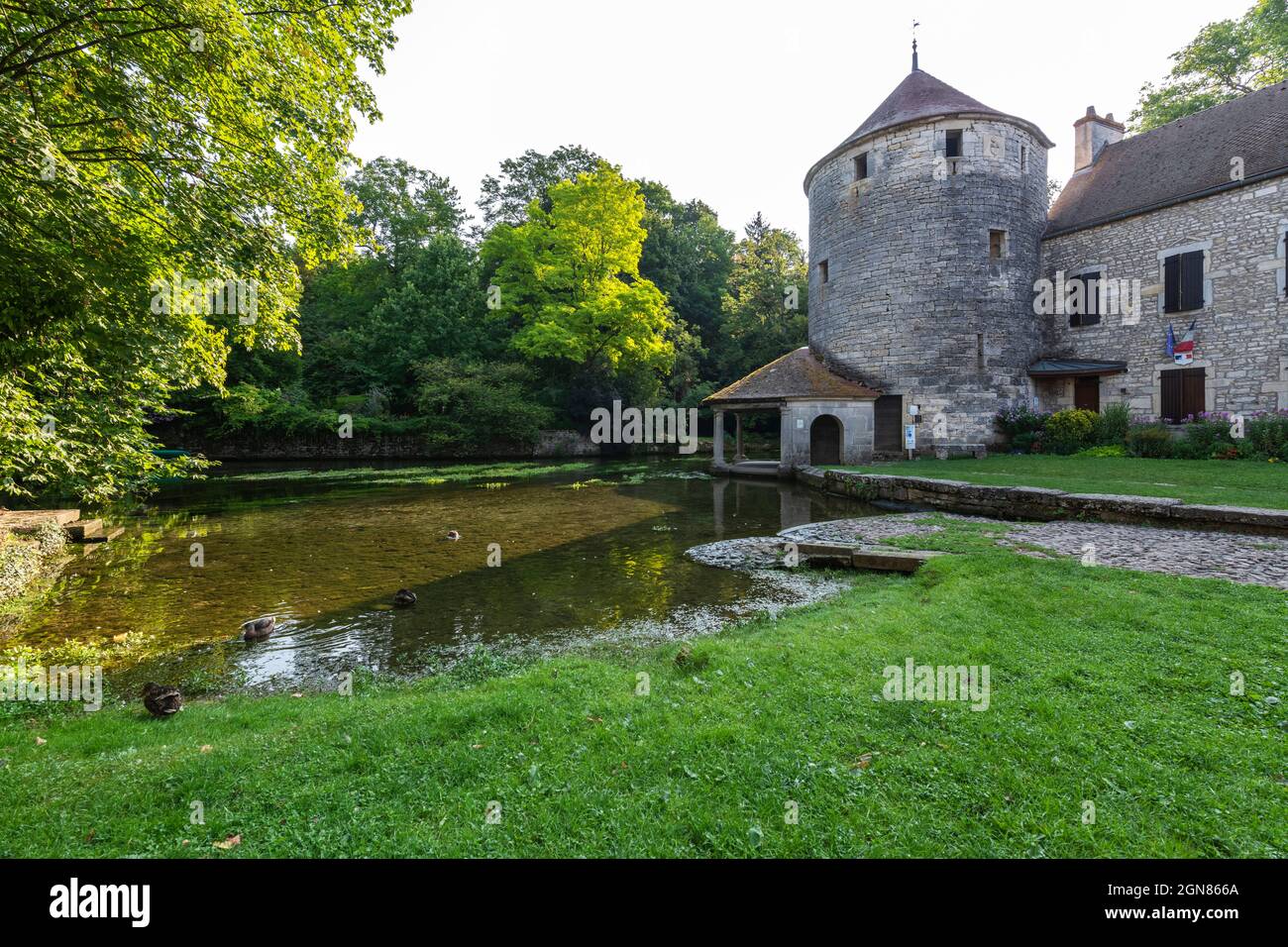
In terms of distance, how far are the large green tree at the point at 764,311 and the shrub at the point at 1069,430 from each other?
54.7ft

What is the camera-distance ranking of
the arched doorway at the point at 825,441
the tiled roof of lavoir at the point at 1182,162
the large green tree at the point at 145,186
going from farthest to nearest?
the arched doorway at the point at 825,441, the tiled roof of lavoir at the point at 1182,162, the large green tree at the point at 145,186

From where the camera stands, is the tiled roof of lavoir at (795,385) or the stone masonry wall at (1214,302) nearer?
the stone masonry wall at (1214,302)

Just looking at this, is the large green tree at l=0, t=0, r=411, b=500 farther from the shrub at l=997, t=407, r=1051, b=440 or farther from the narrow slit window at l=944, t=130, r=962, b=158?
the shrub at l=997, t=407, r=1051, b=440

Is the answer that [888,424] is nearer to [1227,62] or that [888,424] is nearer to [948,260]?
[948,260]

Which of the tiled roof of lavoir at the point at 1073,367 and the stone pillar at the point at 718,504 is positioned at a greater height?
the tiled roof of lavoir at the point at 1073,367

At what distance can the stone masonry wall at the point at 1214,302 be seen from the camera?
16625 millimetres

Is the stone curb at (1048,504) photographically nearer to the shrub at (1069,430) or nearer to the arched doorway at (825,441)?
the arched doorway at (825,441)

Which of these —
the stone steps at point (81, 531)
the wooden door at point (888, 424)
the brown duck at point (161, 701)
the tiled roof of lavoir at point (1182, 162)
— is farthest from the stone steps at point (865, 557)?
the tiled roof of lavoir at point (1182, 162)

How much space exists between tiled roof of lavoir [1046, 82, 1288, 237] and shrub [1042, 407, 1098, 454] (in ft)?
23.7

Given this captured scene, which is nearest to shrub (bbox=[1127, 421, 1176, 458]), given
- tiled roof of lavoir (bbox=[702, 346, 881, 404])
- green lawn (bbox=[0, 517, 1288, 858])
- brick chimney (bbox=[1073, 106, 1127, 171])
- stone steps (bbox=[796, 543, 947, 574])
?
tiled roof of lavoir (bbox=[702, 346, 881, 404])

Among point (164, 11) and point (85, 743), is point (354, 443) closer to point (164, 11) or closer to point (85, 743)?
point (164, 11)

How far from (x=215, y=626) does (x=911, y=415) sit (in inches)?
831
